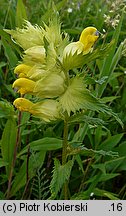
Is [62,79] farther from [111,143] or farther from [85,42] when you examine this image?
[111,143]

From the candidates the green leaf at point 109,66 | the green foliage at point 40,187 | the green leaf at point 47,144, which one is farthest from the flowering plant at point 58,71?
the green leaf at point 109,66

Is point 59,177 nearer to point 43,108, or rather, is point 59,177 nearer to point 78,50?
point 43,108

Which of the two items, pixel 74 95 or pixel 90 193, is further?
pixel 90 193

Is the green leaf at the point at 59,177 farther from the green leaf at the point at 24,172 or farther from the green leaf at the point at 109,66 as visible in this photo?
the green leaf at the point at 109,66

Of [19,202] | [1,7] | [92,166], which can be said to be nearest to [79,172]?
[92,166]

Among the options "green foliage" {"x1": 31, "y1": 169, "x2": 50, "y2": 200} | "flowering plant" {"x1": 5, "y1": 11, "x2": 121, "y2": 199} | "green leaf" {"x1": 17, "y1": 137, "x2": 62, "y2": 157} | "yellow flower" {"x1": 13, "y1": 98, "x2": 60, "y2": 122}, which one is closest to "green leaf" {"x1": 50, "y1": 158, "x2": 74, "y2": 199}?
"flowering plant" {"x1": 5, "y1": 11, "x2": 121, "y2": 199}
